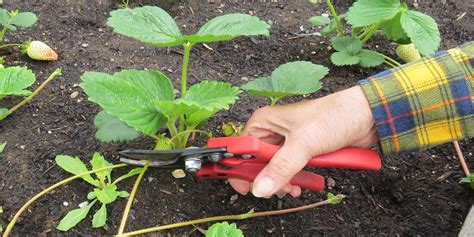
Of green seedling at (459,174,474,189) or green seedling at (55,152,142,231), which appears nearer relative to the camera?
green seedling at (55,152,142,231)

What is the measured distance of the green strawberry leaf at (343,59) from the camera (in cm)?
185

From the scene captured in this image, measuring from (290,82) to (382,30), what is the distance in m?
0.59

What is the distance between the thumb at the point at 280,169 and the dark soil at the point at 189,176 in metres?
0.23

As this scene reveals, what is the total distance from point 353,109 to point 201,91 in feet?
1.18

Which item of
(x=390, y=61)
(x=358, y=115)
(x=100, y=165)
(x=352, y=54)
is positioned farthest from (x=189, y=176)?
(x=390, y=61)

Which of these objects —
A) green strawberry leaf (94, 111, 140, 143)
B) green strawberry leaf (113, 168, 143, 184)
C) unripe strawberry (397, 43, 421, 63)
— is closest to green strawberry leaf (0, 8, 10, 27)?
green strawberry leaf (94, 111, 140, 143)

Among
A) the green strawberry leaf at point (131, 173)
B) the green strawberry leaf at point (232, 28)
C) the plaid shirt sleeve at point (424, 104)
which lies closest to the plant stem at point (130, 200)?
the green strawberry leaf at point (131, 173)

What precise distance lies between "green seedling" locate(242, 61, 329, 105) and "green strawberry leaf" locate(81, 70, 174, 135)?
0.80 feet

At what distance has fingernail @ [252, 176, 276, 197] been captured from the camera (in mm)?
1257

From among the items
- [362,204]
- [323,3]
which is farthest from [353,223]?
[323,3]

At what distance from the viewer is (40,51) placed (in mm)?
1792

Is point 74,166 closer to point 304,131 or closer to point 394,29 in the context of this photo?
point 304,131

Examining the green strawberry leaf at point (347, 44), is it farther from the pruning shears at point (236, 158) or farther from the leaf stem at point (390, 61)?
the pruning shears at point (236, 158)

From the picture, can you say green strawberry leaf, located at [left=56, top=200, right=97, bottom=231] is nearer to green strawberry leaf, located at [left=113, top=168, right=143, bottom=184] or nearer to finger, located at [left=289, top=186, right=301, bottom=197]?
green strawberry leaf, located at [left=113, top=168, right=143, bottom=184]
